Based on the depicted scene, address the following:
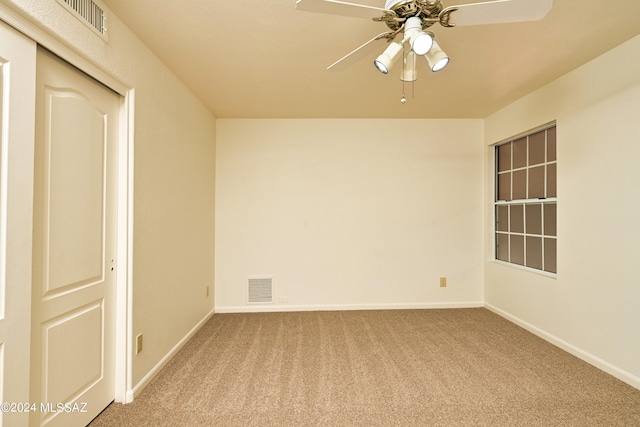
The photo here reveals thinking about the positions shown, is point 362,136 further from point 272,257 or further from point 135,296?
point 135,296

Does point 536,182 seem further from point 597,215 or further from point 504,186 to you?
point 597,215

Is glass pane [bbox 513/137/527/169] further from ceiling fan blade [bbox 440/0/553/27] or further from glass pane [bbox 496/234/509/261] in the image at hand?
ceiling fan blade [bbox 440/0/553/27]

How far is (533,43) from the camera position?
2100 mm

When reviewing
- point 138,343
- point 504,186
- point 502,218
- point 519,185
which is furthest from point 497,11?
point 502,218

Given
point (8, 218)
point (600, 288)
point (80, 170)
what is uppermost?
point (80, 170)

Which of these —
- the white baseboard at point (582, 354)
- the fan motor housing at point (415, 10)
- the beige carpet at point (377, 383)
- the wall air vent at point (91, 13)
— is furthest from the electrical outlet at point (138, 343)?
the white baseboard at point (582, 354)

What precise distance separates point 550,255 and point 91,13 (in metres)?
4.04

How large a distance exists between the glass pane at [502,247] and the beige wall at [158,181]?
3607 millimetres

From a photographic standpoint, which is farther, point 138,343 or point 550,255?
point 550,255

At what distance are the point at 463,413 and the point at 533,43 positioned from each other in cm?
254

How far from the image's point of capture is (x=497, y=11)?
127cm

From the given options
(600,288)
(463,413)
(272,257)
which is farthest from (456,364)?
(272,257)

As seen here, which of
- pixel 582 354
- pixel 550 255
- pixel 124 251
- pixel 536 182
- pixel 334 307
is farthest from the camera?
pixel 334 307

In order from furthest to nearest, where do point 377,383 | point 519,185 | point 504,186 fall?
point 504,186 → point 519,185 → point 377,383
